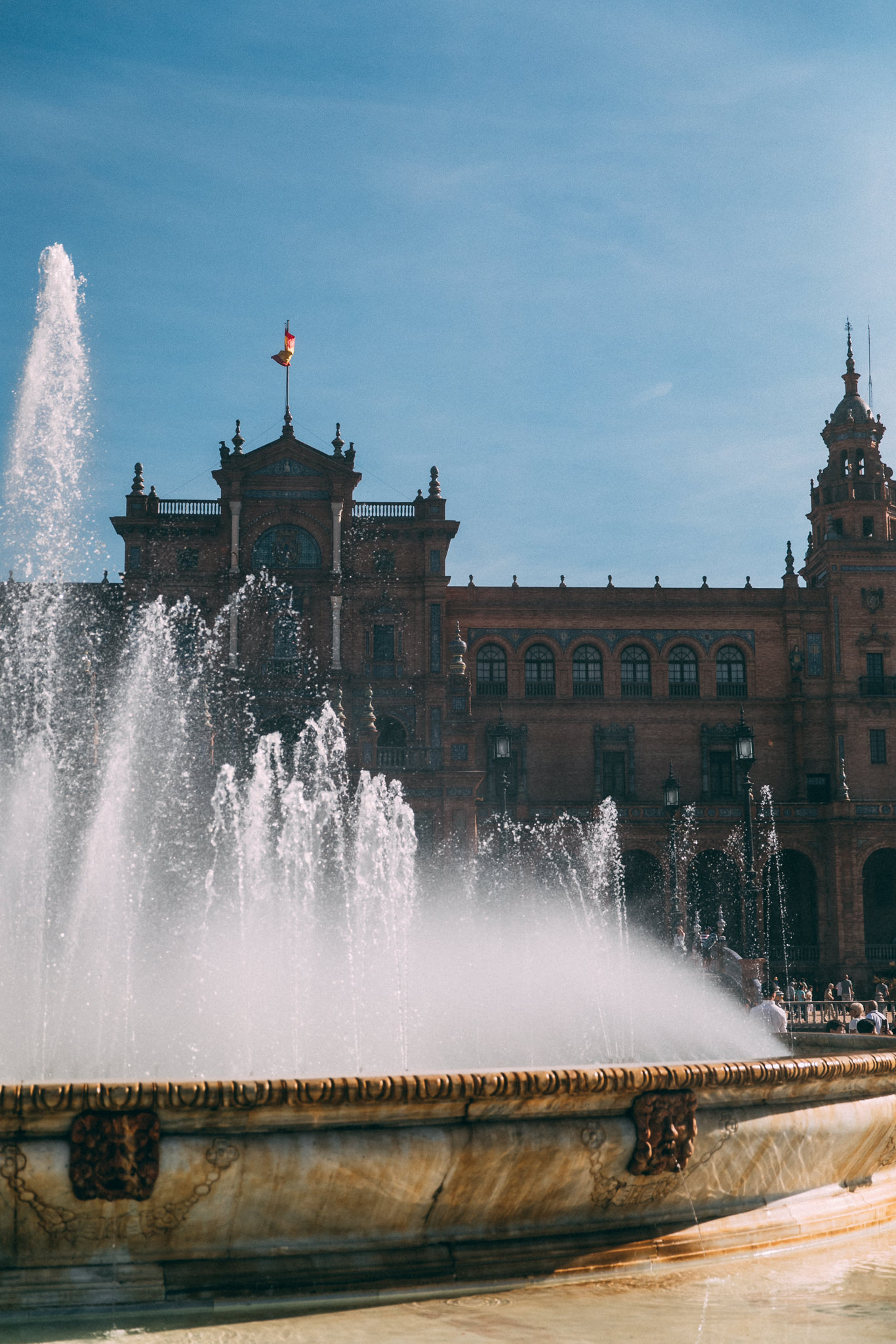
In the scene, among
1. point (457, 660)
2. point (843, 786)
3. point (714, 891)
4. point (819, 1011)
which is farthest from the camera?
point (843, 786)

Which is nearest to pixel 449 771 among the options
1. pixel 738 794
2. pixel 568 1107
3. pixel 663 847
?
pixel 663 847

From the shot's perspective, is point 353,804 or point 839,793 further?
point 839,793

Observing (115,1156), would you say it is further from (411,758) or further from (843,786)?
(843,786)

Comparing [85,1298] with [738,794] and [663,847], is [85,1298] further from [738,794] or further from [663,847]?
[738,794]

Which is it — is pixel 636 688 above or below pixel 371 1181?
above

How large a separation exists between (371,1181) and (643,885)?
44.3 metres

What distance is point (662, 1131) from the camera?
6832 millimetres

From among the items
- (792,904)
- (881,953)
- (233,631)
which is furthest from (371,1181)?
(792,904)

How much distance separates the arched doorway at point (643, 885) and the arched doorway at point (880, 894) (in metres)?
7.74

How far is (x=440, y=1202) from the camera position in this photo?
646 cm

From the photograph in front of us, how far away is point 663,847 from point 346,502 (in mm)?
16946

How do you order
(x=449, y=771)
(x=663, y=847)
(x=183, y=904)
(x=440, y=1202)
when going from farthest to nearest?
(x=663, y=847)
(x=449, y=771)
(x=183, y=904)
(x=440, y=1202)

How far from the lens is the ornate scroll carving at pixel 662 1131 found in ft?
22.2

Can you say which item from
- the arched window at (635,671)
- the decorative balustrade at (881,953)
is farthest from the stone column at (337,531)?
the decorative balustrade at (881,953)
